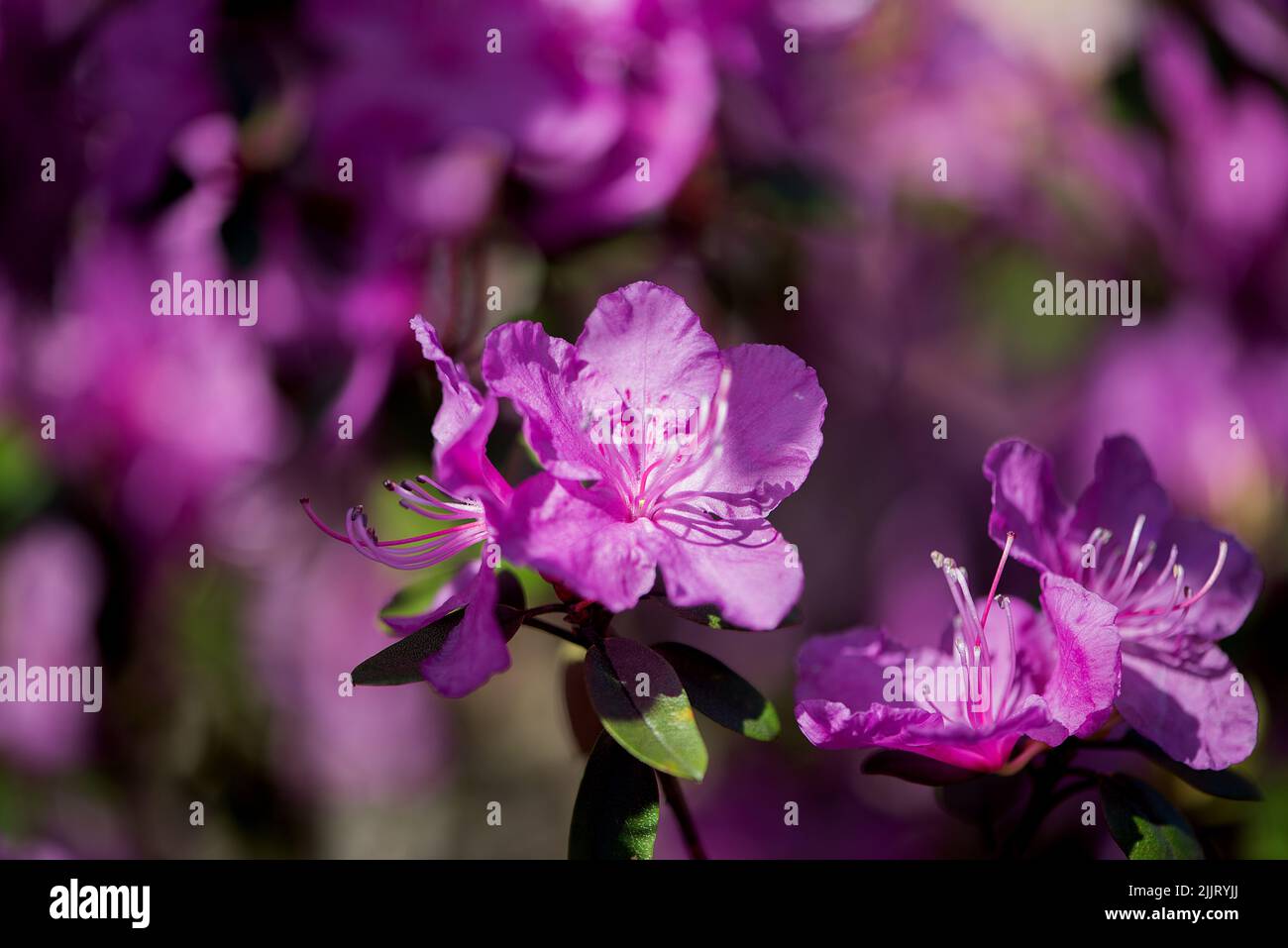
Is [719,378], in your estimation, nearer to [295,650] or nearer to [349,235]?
[349,235]

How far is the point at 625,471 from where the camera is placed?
1.99 feet

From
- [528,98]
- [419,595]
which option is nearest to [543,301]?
[528,98]

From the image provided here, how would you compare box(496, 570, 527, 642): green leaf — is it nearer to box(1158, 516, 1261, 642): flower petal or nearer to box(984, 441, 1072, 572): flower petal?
box(984, 441, 1072, 572): flower petal

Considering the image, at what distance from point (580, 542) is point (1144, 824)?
36cm

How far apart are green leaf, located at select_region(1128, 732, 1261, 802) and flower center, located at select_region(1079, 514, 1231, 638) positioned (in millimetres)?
68

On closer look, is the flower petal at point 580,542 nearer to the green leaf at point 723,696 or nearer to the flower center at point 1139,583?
the green leaf at point 723,696

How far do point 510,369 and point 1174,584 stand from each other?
415 millimetres

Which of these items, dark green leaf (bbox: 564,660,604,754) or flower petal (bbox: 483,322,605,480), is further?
dark green leaf (bbox: 564,660,604,754)

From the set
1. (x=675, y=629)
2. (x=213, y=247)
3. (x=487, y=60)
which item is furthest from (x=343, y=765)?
(x=487, y=60)

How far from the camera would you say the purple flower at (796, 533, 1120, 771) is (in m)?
0.56

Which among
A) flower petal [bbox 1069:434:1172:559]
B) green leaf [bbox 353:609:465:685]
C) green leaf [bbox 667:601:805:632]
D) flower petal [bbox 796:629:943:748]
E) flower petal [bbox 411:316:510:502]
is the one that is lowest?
flower petal [bbox 796:629:943:748]

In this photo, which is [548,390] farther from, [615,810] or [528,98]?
[528,98]

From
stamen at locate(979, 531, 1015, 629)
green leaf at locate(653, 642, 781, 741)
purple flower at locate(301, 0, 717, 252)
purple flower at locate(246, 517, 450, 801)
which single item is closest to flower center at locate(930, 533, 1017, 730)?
stamen at locate(979, 531, 1015, 629)

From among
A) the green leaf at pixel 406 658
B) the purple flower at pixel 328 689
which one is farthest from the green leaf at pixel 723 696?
the purple flower at pixel 328 689
